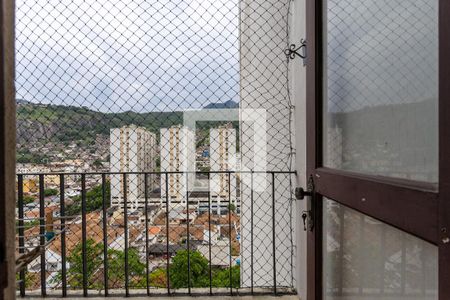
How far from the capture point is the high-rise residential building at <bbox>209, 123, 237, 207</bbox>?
2.68m

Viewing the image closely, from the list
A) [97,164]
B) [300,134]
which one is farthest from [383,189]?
[97,164]

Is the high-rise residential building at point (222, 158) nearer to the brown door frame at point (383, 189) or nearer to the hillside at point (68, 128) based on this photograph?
the hillside at point (68, 128)

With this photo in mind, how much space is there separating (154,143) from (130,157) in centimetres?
22

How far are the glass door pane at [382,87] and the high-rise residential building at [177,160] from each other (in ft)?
4.92

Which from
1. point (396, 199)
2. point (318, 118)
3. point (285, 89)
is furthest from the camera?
point (285, 89)

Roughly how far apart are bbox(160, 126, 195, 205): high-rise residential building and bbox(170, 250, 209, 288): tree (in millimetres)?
439

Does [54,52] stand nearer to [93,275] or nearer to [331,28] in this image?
[93,275]

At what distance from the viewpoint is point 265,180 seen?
8.80ft

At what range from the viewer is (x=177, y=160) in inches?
101

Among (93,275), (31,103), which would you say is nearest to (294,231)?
(93,275)

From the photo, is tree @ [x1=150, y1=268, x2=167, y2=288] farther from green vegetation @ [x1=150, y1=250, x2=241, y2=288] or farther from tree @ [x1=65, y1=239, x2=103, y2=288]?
tree @ [x1=65, y1=239, x2=103, y2=288]

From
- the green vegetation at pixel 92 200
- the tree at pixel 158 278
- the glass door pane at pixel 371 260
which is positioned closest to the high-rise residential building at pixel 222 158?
the tree at pixel 158 278

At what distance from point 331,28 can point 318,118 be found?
351 millimetres

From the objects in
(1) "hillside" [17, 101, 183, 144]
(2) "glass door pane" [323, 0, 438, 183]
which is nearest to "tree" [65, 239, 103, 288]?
(1) "hillside" [17, 101, 183, 144]
